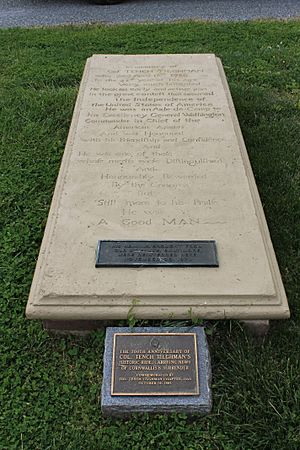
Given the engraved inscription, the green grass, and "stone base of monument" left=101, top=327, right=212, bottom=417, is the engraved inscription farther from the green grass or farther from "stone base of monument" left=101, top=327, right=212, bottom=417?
"stone base of monument" left=101, top=327, right=212, bottom=417

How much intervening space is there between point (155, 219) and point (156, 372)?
975 millimetres

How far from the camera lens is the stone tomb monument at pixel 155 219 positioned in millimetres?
2820

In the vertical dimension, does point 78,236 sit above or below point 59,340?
above

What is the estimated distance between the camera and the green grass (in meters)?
2.59

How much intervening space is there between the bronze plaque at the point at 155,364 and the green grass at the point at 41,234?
16cm

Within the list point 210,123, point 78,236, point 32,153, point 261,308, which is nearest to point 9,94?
point 32,153

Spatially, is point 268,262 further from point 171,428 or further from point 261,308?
point 171,428

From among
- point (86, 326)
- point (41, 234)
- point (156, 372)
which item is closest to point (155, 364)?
point (156, 372)

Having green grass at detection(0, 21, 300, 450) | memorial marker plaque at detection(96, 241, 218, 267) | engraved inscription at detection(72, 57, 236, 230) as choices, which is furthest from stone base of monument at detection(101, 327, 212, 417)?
engraved inscription at detection(72, 57, 236, 230)

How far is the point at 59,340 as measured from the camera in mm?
2994

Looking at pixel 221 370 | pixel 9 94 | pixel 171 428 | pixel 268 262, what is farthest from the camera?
pixel 9 94

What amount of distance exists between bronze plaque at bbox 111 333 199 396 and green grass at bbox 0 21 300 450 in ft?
0.53

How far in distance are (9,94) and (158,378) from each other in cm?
374

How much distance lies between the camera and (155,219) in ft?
10.7
